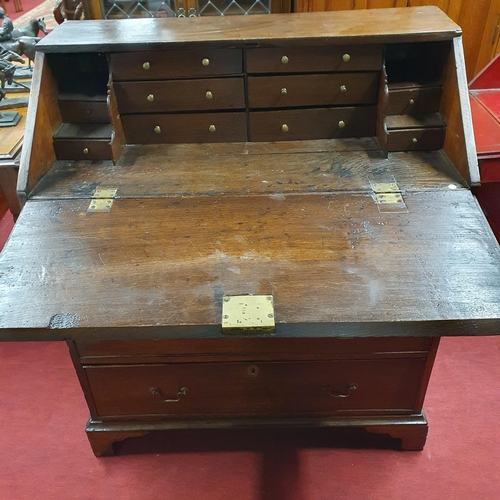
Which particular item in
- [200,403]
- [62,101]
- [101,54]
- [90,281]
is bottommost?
[200,403]

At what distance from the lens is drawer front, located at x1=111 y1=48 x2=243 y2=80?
1505mm

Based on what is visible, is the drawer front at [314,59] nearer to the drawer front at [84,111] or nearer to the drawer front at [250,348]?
the drawer front at [84,111]

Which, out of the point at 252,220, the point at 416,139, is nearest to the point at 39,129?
the point at 252,220

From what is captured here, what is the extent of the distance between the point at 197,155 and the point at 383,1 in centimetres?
116

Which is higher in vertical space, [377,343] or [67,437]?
[377,343]

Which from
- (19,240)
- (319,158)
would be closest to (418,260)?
(319,158)

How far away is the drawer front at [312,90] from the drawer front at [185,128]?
10 cm

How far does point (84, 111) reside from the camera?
1591 mm

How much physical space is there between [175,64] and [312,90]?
441 millimetres

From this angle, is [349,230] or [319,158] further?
[319,158]

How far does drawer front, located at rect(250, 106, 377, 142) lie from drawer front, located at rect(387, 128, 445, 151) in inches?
4.2

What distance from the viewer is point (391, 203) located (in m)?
1.33

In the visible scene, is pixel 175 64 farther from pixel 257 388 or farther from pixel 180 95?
pixel 257 388

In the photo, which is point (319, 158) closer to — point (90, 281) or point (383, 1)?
point (90, 281)
